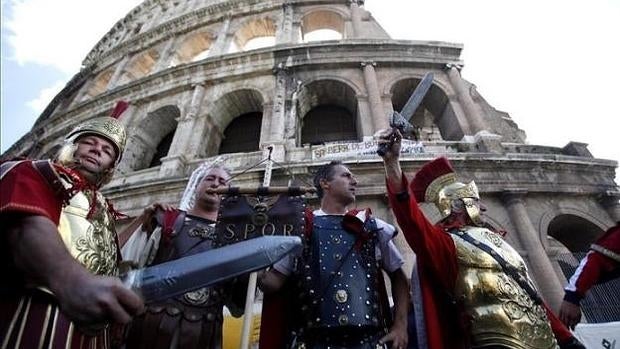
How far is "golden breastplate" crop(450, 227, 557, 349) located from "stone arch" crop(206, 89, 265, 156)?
936 centimetres

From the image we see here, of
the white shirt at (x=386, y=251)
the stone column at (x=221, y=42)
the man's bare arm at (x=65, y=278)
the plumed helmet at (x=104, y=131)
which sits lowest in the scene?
the man's bare arm at (x=65, y=278)

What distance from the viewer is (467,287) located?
2.74m

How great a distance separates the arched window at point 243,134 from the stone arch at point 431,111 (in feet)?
16.5

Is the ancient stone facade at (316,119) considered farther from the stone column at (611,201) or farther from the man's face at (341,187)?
the man's face at (341,187)

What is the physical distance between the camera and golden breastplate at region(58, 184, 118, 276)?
180 centimetres

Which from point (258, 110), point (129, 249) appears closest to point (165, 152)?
point (258, 110)

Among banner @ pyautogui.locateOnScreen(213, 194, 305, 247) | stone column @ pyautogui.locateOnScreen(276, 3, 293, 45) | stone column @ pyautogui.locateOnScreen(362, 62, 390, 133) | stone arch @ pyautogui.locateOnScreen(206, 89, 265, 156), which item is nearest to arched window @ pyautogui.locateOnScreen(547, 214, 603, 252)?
stone column @ pyautogui.locateOnScreen(362, 62, 390, 133)

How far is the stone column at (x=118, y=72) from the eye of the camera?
15773mm

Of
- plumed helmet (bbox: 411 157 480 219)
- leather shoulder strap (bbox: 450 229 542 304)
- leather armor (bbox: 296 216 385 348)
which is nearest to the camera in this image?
leather armor (bbox: 296 216 385 348)

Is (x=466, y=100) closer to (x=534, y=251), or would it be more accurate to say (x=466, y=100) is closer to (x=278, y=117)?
Result: (x=534, y=251)

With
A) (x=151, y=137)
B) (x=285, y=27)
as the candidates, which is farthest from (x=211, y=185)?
(x=285, y=27)

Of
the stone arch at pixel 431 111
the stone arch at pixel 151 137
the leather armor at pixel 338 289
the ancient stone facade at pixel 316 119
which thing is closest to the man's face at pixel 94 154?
the leather armor at pixel 338 289

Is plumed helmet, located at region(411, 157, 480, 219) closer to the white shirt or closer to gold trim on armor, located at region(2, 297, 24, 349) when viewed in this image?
the white shirt

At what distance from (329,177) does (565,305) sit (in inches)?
107
